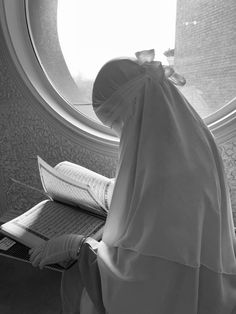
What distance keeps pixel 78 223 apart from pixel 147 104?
0.46 metres

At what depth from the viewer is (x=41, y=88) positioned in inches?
46.5

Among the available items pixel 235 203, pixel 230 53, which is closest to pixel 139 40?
pixel 230 53

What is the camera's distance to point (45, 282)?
102 centimetres

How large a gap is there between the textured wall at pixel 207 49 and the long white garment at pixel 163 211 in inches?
19.3

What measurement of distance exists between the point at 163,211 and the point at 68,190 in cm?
38

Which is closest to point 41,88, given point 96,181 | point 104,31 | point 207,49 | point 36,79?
point 36,79

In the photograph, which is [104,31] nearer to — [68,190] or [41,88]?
[41,88]

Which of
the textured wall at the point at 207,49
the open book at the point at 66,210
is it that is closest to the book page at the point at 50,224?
the open book at the point at 66,210

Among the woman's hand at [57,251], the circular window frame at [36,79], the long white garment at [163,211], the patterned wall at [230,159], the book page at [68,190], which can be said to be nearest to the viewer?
the long white garment at [163,211]

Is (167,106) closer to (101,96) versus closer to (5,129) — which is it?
(101,96)

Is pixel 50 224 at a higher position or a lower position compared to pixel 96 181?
lower

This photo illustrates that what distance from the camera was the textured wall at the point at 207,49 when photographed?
1.00 metres

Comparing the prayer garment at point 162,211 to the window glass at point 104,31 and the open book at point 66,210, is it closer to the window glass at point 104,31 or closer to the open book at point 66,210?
the open book at point 66,210

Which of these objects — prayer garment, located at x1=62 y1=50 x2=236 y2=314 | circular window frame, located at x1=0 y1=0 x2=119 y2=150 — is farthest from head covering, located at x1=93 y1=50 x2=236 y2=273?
circular window frame, located at x1=0 y1=0 x2=119 y2=150
